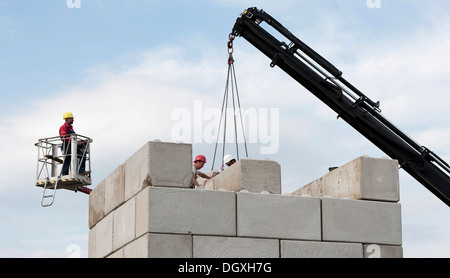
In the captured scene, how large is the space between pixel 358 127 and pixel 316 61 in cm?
Answer: 200

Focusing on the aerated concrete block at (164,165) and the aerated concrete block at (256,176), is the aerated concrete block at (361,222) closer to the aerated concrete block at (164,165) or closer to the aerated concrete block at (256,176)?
the aerated concrete block at (256,176)

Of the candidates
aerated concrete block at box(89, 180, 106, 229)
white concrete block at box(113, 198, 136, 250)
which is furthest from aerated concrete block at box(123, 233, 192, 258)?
aerated concrete block at box(89, 180, 106, 229)

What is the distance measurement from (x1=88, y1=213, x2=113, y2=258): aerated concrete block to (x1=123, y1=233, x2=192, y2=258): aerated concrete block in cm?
151

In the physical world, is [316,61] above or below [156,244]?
above

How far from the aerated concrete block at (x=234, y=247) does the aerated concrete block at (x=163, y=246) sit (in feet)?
0.45

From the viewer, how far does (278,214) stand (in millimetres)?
12617

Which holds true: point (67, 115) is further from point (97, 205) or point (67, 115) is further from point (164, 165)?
point (164, 165)

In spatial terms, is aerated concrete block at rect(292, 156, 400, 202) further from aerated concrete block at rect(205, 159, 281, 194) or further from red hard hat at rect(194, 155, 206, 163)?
red hard hat at rect(194, 155, 206, 163)

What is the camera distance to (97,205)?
47.2 feet

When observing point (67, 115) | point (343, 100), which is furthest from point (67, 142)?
point (343, 100)

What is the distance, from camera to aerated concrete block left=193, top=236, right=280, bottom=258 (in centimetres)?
1207
